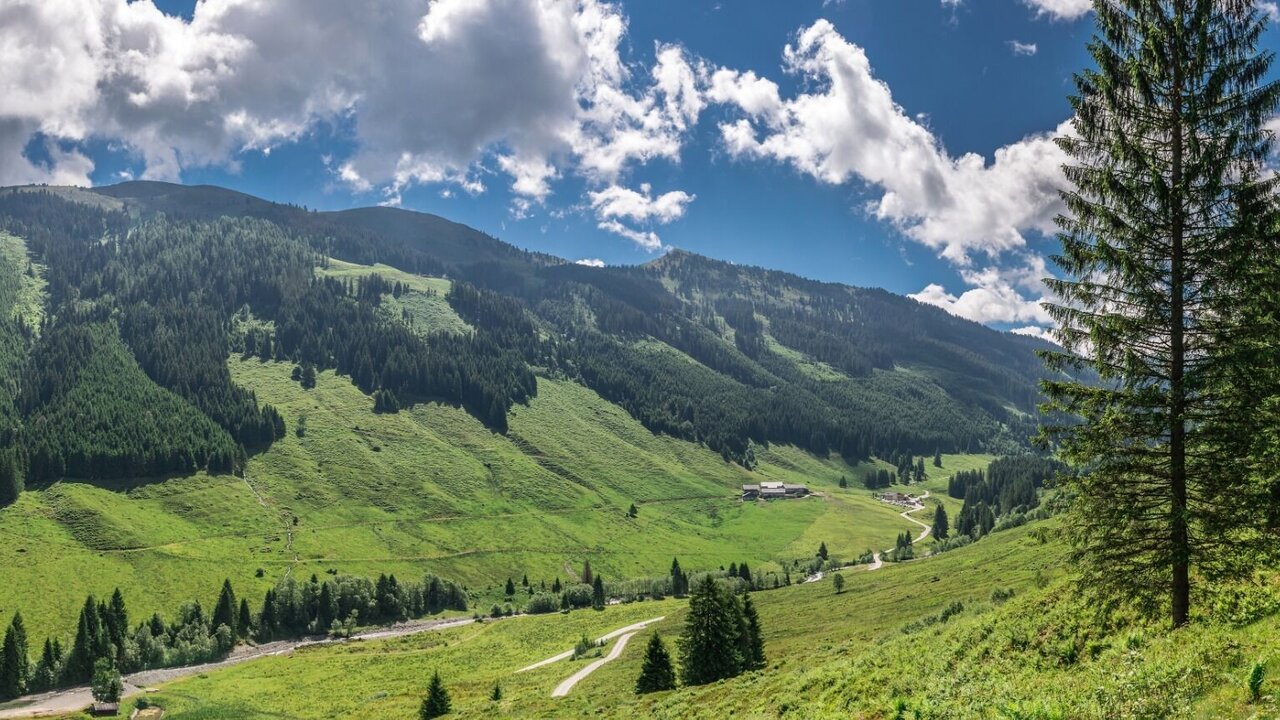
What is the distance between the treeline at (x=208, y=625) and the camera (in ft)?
367

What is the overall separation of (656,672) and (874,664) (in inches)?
1294

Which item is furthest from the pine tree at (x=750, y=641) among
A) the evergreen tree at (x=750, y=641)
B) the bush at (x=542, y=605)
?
the bush at (x=542, y=605)

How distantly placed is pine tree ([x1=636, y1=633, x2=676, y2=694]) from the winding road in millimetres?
85253

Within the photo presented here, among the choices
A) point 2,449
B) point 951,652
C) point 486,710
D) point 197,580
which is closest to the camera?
point 951,652

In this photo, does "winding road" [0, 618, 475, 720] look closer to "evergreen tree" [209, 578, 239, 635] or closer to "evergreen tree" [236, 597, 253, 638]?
"evergreen tree" [236, 597, 253, 638]

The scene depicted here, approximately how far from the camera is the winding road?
9925 centimetres

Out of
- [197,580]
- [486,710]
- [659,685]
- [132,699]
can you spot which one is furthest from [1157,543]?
[197,580]

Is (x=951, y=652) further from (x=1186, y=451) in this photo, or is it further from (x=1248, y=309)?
(x=1248, y=309)

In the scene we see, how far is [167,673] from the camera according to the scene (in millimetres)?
121500

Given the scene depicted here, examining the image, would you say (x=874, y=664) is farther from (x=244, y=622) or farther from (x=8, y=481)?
(x=8, y=481)

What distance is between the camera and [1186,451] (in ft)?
76.7

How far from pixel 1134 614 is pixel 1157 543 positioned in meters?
6.37

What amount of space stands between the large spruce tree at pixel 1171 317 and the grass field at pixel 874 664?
268 centimetres

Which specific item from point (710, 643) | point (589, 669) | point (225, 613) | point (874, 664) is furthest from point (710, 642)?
point (225, 613)
